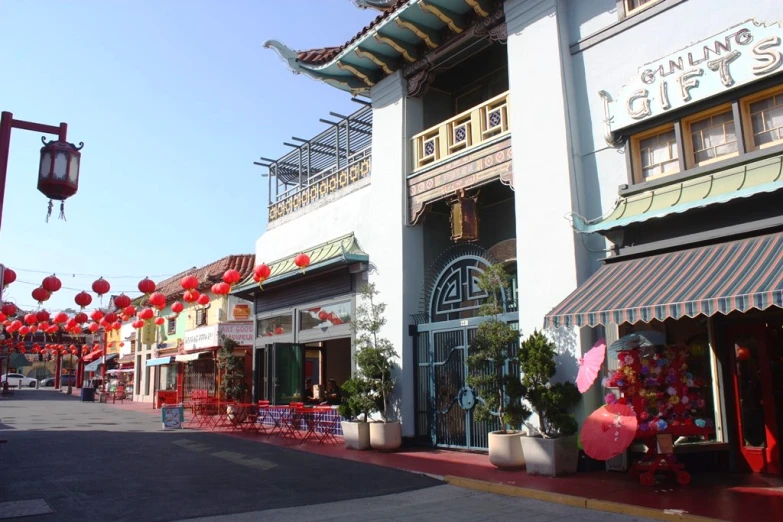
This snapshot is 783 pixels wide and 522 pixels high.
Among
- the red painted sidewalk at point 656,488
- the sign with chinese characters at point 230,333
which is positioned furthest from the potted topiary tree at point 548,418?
the sign with chinese characters at point 230,333

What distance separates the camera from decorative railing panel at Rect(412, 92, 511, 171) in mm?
12953

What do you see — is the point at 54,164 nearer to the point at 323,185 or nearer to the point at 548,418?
the point at 548,418

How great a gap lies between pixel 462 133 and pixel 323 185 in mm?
6139

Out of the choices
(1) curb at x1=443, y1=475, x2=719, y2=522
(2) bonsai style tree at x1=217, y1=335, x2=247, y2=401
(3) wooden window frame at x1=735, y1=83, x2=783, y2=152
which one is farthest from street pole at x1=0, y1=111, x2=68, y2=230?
(2) bonsai style tree at x1=217, y1=335, x2=247, y2=401

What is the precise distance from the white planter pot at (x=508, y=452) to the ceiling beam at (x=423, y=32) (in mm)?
8348

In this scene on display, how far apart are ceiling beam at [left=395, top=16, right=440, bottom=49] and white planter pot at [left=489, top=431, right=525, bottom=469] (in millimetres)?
8348

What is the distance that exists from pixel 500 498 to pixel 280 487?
3.20 metres

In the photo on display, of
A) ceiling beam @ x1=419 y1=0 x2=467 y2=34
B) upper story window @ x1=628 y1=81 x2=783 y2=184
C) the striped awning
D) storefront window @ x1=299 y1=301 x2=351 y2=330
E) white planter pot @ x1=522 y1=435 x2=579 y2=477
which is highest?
ceiling beam @ x1=419 y1=0 x2=467 y2=34

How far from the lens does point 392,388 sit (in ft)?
46.2

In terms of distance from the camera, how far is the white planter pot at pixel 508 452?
10523 mm

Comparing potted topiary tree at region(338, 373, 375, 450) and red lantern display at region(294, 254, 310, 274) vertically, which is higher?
red lantern display at region(294, 254, 310, 274)

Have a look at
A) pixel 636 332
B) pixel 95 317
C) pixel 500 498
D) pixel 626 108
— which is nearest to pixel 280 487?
pixel 500 498

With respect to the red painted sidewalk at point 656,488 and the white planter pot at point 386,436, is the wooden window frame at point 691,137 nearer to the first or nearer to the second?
the red painted sidewalk at point 656,488

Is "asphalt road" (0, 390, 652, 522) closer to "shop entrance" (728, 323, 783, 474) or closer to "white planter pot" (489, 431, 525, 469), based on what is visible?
"white planter pot" (489, 431, 525, 469)
